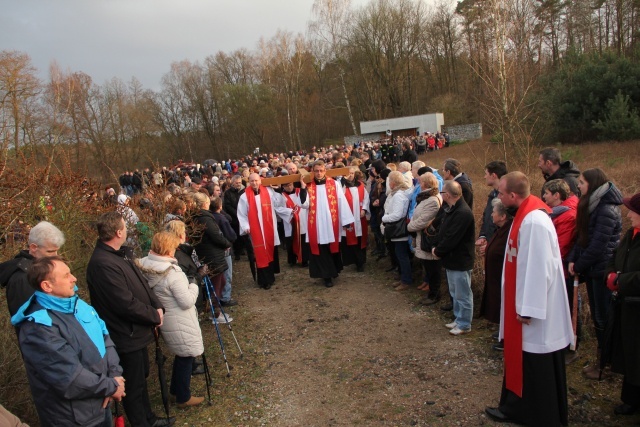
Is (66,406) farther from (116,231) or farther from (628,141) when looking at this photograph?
(628,141)

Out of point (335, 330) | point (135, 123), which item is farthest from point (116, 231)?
point (135, 123)

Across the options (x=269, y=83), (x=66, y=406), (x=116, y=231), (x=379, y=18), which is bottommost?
(x=66, y=406)

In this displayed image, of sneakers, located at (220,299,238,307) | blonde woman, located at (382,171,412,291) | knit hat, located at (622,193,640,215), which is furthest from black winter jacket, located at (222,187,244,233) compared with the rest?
knit hat, located at (622,193,640,215)

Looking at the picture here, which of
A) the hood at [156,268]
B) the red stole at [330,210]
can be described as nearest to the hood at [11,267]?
the hood at [156,268]

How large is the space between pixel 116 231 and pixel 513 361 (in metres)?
3.29

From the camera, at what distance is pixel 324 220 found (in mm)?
7719

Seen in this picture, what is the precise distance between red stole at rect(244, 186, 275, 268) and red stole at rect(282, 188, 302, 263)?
1.79 feet

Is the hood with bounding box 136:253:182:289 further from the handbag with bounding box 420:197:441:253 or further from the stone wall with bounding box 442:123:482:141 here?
the stone wall with bounding box 442:123:482:141

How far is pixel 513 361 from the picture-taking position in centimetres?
352

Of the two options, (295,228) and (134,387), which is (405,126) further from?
(134,387)

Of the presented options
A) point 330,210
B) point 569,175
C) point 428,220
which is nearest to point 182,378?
point 428,220

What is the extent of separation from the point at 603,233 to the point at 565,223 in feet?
1.53

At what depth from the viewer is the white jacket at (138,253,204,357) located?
3920 mm

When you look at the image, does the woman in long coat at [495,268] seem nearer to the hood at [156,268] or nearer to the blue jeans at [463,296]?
the blue jeans at [463,296]
